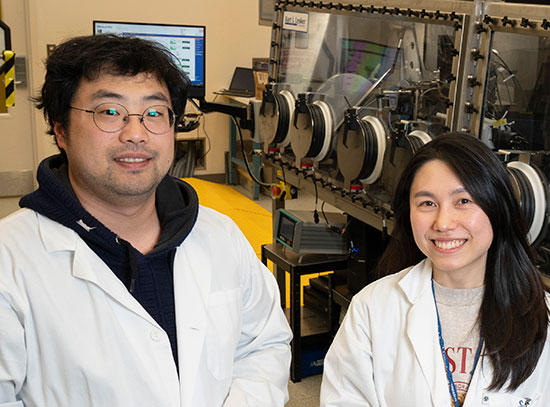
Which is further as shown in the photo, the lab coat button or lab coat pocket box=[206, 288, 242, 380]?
lab coat pocket box=[206, 288, 242, 380]

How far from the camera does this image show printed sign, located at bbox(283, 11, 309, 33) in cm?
289

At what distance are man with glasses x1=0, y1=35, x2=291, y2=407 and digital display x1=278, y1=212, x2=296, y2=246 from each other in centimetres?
134

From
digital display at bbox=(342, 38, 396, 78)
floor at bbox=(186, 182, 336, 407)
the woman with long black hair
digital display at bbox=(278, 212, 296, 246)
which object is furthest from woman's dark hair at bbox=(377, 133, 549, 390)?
floor at bbox=(186, 182, 336, 407)

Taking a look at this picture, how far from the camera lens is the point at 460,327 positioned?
1343mm

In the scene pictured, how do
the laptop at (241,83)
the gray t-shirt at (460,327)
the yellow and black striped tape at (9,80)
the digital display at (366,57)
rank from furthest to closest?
the laptop at (241,83) < the yellow and black striped tape at (9,80) < the digital display at (366,57) < the gray t-shirt at (460,327)

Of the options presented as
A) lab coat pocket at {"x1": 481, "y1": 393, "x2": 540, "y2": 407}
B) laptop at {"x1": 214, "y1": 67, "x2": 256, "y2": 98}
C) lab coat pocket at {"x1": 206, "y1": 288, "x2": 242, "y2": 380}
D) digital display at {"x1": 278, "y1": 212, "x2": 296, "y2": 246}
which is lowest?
digital display at {"x1": 278, "y1": 212, "x2": 296, "y2": 246}

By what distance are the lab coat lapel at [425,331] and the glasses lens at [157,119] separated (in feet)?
2.00

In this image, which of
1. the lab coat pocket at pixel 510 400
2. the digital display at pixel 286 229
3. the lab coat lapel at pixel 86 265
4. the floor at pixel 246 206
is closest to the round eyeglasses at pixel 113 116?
the lab coat lapel at pixel 86 265

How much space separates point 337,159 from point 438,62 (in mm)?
560

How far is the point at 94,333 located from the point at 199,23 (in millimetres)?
4814

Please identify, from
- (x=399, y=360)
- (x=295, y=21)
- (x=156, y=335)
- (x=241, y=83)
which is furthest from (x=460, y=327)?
(x=241, y=83)

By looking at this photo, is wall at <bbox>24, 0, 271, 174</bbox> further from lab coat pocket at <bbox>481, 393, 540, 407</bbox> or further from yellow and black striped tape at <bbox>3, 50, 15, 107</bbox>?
lab coat pocket at <bbox>481, 393, 540, 407</bbox>

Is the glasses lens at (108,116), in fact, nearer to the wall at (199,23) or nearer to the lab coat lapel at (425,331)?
the lab coat lapel at (425,331)

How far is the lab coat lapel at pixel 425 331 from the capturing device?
50.6 inches
